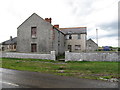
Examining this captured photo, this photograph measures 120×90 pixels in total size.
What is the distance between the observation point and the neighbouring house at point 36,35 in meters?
22.0

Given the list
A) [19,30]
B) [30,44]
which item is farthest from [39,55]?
[19,30]

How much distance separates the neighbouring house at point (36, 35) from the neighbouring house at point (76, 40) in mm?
10664

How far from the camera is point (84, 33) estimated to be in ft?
103

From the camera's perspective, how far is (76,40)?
32312 mm

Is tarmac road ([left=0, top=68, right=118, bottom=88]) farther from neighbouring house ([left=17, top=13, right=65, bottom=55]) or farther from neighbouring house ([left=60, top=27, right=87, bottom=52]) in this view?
neighbouring house ([left=60, top=27, right=87, bottom=52])

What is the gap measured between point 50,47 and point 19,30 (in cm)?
904

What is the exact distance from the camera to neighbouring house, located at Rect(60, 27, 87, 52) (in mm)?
31875

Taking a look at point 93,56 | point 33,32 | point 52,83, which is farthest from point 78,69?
point 33,32

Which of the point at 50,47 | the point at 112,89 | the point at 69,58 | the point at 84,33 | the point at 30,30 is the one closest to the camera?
the point at 112,89

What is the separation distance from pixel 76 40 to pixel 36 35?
568 inches

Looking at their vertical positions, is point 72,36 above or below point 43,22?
below

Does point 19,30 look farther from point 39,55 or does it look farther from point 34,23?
point 39,55

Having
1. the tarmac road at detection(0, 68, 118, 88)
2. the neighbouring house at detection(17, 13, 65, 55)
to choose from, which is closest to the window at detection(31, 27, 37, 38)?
the neighbouring house at detection(17, 13, 65, 55)

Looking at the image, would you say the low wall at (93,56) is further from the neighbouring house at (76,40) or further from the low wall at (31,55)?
the neighbouring house at (76,40)
